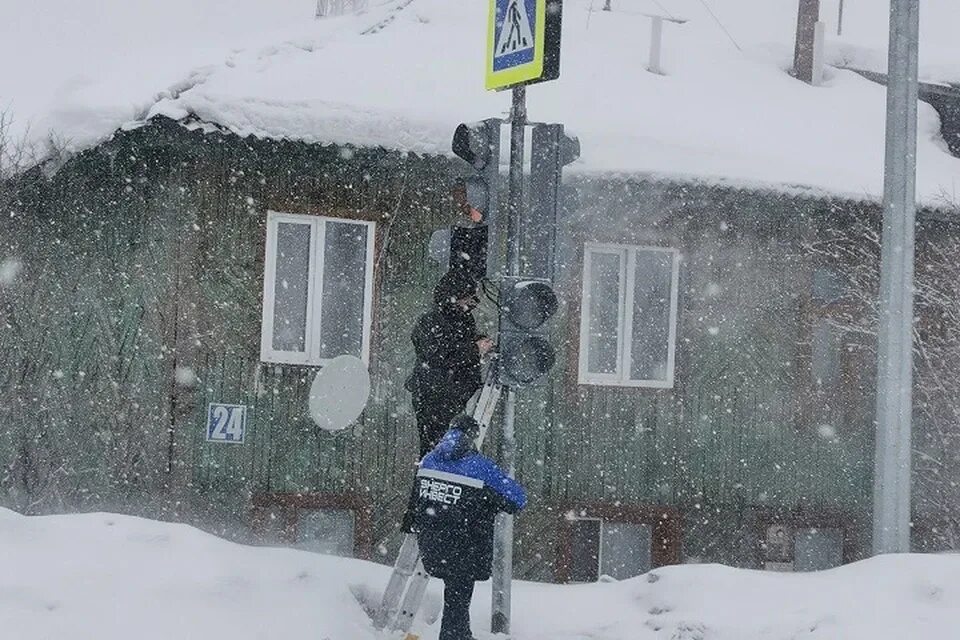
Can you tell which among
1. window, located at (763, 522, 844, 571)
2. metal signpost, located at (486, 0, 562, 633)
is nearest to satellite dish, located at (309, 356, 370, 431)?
metal signpost, located at (486, 0, 562, 633)

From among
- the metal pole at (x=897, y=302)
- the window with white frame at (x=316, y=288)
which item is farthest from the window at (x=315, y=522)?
the metal pole at (x=897, y=302)

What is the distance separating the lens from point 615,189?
1182cm

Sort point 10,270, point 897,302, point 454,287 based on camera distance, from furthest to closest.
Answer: point 10,270
point 897,302
point 454,287

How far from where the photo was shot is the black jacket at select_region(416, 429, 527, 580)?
7.08 metres

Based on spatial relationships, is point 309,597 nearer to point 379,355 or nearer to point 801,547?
point 379,355

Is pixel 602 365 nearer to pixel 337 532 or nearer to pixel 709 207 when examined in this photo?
pixel 709 207

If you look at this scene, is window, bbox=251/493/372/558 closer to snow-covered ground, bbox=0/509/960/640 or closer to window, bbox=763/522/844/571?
snow-covered ground, bbox=0/509/960/640

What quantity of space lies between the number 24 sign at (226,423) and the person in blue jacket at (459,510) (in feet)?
12.9

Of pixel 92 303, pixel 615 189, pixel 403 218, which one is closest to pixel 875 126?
pixel 615 189

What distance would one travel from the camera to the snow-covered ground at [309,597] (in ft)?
23.3

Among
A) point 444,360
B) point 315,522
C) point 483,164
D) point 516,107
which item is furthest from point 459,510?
point 315,522

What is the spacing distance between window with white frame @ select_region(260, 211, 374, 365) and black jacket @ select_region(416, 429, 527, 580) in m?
4.19

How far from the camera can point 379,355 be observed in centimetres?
1134

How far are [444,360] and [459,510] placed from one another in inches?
54.7
